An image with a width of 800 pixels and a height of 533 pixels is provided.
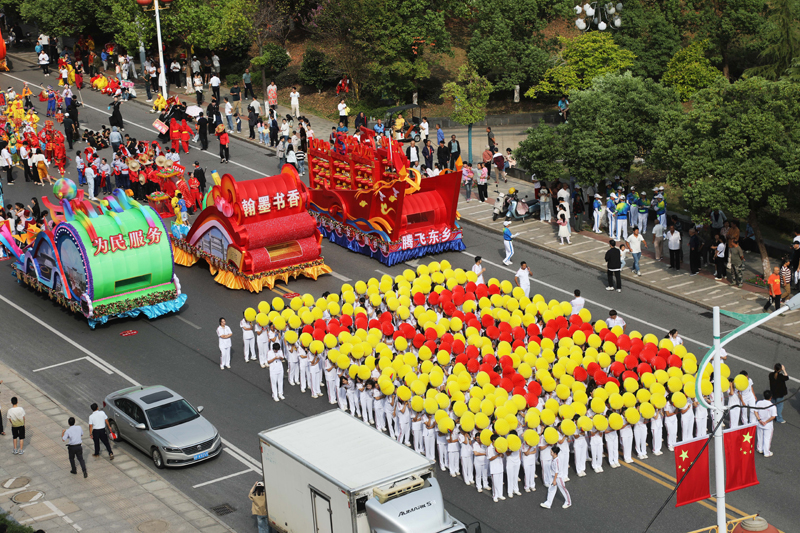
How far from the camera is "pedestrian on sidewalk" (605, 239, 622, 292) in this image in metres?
30.0

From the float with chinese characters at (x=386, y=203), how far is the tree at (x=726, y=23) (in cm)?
2135

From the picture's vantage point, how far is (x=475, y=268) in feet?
95.9

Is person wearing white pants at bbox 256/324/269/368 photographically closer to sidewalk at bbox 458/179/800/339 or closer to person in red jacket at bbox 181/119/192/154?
sidewalk at bbox 458/179/800/339

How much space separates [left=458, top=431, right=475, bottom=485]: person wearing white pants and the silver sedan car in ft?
17.4

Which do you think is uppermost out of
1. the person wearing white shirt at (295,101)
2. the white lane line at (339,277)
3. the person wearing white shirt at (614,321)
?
the person wearing white shirt at (295,101)

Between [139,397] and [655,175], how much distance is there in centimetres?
2468

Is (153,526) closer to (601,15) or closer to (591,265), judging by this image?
(591,265)

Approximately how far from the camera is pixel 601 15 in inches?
1913

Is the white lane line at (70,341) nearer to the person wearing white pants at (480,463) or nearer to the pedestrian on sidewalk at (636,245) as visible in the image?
the person wearing white pants at (480,463)

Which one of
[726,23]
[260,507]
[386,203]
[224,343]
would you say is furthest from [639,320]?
[726,23]

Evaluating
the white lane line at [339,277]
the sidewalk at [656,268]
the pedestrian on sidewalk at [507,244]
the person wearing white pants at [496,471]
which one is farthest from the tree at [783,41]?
the person wearing white pants at [496,471]

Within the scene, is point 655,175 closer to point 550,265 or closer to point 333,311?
point 550,265

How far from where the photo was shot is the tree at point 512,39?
47969 mm

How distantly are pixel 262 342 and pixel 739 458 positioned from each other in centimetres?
1261
